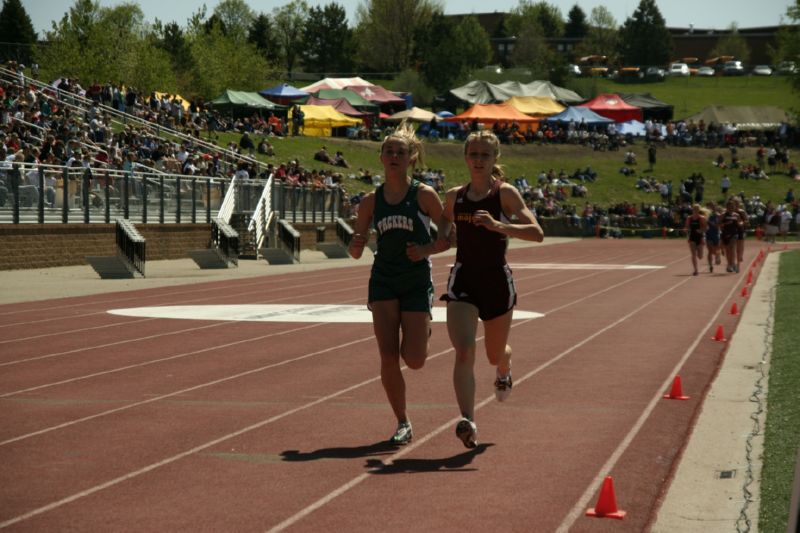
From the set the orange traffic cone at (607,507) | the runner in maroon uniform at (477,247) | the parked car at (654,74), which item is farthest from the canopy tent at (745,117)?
the orange traffic cone at (607,507)

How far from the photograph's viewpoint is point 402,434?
8.38m

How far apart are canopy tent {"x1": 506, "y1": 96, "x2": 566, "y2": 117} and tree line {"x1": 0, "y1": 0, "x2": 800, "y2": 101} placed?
1495 cm

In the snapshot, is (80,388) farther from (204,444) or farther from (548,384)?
(548,384)

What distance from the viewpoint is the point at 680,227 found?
63625 mm

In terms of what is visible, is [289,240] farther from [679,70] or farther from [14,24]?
[679,70]

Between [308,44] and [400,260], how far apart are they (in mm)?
144968

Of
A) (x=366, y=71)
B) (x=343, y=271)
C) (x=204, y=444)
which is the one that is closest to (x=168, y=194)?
(x=343, y=271)

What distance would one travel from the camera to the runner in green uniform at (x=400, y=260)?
8219 mm

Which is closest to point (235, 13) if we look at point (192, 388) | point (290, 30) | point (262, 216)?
point (290, 30)

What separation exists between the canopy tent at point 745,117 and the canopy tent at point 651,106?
191cm

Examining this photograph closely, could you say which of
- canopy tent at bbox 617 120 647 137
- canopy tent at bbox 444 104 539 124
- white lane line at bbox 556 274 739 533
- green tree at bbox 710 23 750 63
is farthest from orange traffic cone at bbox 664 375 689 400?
green tree at bbox 710 23 750 63

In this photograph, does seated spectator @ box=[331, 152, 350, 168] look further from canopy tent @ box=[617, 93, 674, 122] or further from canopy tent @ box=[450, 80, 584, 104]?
canopy tent @ box=[617, 93, 674, 122]

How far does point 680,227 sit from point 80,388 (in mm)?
55066

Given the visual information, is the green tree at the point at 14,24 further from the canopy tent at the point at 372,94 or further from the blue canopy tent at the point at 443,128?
the blue canopy tent at the point at 443,128
